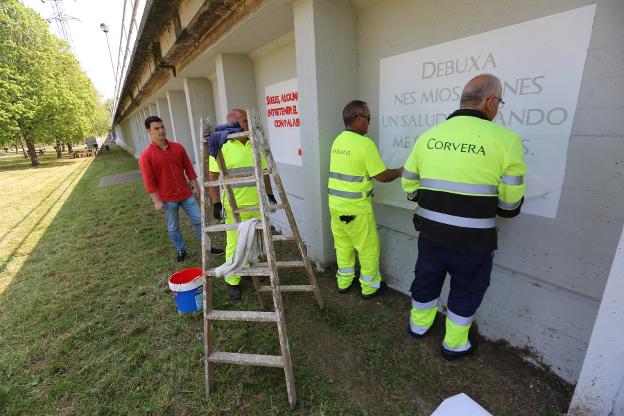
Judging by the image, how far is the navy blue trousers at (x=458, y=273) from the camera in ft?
6.92

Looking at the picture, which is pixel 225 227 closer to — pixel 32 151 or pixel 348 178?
pixel 348 178

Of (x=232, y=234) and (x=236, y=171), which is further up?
(x=236, y=171)

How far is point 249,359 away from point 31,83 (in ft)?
75.6

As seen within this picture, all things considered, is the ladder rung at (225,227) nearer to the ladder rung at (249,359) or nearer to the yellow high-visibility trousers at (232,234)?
the yellow high-visibility trousers at (232,234)

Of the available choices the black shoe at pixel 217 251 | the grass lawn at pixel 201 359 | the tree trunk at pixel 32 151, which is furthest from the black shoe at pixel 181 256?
the tree trunk at pixel 32 151

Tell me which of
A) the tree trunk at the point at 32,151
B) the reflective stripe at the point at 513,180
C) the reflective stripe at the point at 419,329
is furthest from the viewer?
the tree trunk at the point at 32,151

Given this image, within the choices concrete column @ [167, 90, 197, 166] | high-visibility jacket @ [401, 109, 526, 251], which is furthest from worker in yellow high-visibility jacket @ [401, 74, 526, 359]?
concrete column @ [167, 90, 197, 166]

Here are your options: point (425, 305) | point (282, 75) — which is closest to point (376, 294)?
point (425, 305)

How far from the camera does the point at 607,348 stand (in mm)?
1566

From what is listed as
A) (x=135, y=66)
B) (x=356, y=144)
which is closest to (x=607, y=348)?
(x=356, y=144)

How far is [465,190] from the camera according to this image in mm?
1948

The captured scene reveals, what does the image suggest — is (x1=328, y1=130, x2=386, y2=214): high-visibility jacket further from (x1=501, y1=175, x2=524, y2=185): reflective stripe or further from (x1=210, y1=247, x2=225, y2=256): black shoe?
(x1=210, y1=247, x2=225, y2=256): black shoe

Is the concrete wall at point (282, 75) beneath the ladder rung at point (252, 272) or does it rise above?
above

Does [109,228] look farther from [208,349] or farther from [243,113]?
[208,349]
